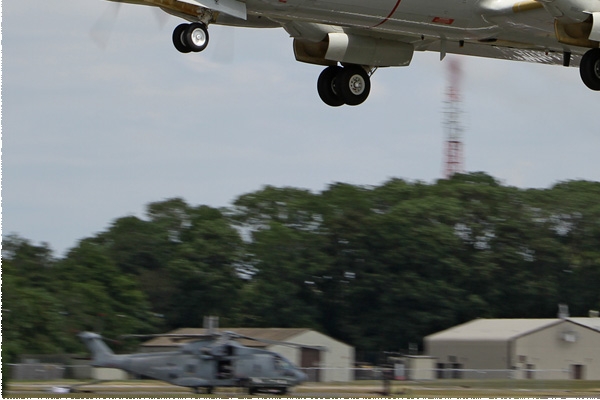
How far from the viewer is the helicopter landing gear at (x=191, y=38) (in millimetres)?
23703

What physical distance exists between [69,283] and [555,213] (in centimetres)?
3531

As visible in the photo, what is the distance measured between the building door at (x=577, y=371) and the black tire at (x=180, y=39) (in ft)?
91.8

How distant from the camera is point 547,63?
31.2 m

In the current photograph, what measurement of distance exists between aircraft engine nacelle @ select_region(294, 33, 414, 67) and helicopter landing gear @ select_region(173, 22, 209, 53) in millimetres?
4408

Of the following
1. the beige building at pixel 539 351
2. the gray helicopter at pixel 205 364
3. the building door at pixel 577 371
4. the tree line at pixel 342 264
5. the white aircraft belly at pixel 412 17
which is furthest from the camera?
the tree line at pixel 342 264

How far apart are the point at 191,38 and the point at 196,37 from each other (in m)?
0.12

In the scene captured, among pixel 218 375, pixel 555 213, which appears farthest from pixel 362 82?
pixel 555 213

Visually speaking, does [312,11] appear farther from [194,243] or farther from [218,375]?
[194,243]

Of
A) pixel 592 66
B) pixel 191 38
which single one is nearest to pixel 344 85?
pixel 191 38

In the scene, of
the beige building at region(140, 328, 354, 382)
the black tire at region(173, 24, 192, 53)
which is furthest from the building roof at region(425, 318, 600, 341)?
the black tire at region(173, 24, 192, 53)

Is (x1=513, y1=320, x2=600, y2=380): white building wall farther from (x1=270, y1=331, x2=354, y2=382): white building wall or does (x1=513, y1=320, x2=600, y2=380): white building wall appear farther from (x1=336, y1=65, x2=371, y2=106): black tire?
(x1=336, y1=65, x2=371, y2=106): black tire

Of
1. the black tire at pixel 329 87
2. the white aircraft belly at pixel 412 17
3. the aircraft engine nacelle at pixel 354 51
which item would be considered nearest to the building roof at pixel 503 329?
the black tire at pixel 329 87

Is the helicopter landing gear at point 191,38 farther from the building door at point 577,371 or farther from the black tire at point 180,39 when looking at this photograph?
the building door at point 577,371

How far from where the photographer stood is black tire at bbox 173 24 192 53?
77.8 feet
